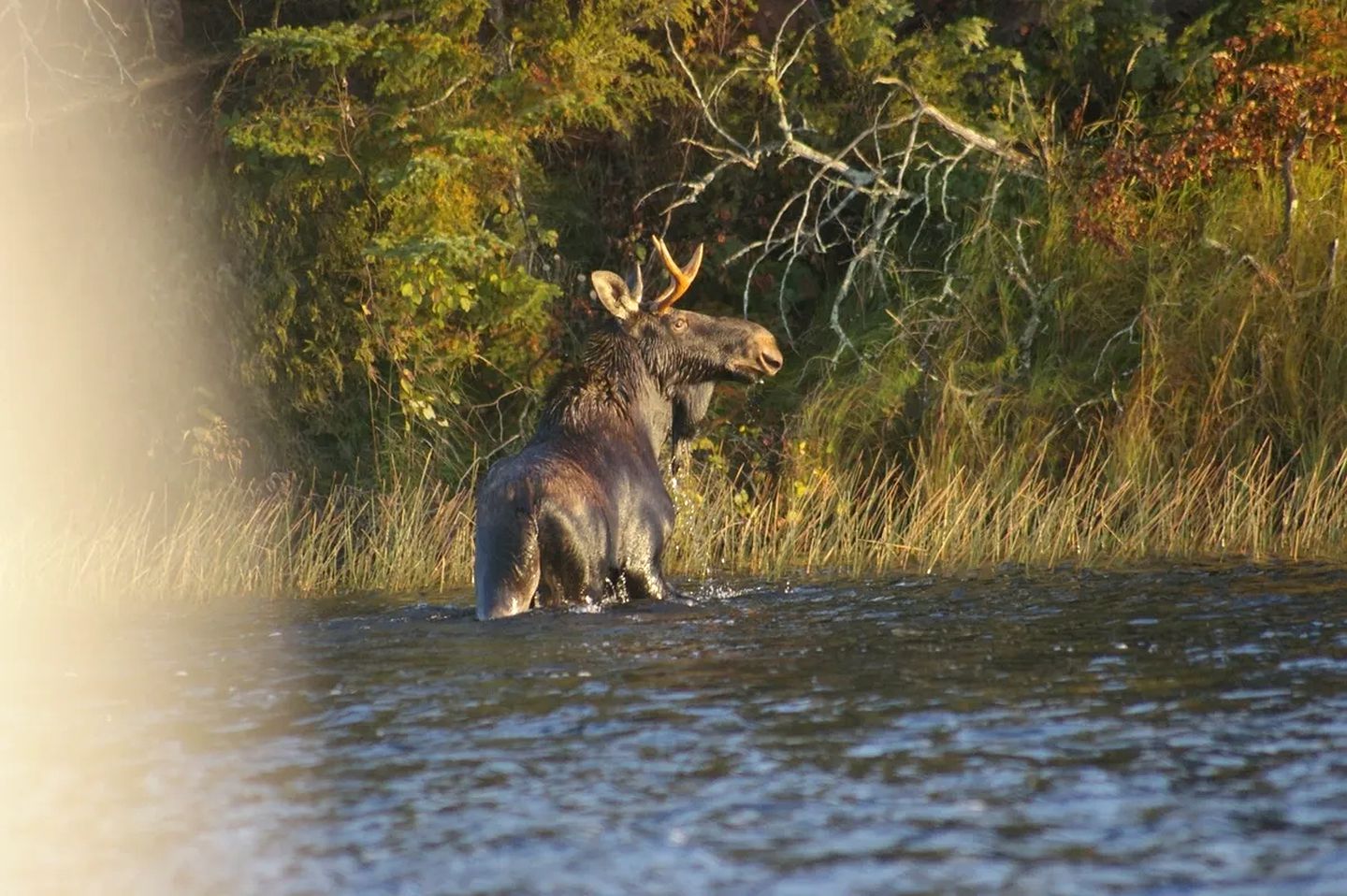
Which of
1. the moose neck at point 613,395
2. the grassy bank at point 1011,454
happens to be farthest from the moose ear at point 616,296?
the grassy bank at point 1011,454

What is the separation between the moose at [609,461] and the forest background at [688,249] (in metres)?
2.65

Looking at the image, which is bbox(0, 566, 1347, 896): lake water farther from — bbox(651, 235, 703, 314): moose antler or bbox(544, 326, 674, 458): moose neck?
bbox(651, 235, 703, 314): moose antler

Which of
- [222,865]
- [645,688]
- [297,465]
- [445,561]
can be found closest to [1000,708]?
[645,688]

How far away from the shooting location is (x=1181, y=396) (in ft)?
47.9

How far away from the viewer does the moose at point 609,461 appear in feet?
32.8

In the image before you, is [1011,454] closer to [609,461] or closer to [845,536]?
[845,536]

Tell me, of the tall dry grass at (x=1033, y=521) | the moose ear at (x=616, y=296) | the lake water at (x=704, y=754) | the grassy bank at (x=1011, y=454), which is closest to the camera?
the lake water at (x=704, y=754)

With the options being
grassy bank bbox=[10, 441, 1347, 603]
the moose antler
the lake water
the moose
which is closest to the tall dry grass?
grassy bank bbox=[10, 441, 1347, 603]

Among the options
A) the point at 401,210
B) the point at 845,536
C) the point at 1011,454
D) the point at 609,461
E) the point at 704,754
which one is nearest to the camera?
the point at 704,754

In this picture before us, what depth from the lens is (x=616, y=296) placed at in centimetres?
1141

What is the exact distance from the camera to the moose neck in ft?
36.2

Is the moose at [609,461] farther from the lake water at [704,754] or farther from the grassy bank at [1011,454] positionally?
the grassy bank at [1011,454]

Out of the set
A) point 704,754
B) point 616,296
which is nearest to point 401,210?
point 616,296

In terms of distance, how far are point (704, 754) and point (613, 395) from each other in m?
4.58
